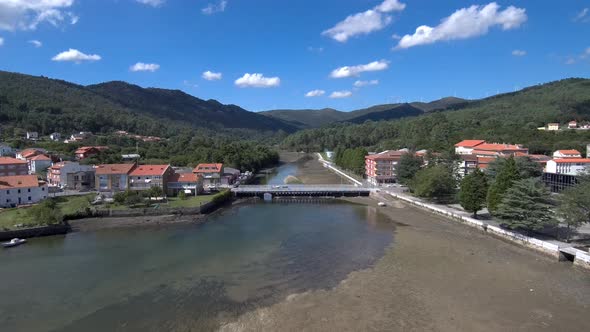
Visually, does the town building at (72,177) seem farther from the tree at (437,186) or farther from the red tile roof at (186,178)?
the tree at (437,186)

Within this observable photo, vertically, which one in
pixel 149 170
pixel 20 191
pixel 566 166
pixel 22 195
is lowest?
pixel 22 195

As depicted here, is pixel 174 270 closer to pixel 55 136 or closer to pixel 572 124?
pixel 55 136

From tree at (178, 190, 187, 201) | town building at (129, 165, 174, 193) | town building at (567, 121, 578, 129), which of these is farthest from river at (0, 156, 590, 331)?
town building at (567, 121, 578, 129)

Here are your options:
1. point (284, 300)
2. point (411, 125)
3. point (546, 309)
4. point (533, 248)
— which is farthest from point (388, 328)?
point (411, 125)

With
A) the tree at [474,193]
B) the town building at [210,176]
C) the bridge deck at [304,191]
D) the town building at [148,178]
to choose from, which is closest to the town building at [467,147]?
the bridge deck at [304,191]

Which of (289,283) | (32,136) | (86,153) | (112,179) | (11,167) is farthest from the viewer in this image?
(32,136)

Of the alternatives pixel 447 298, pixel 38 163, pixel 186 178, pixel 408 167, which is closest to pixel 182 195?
pixel 186 178
